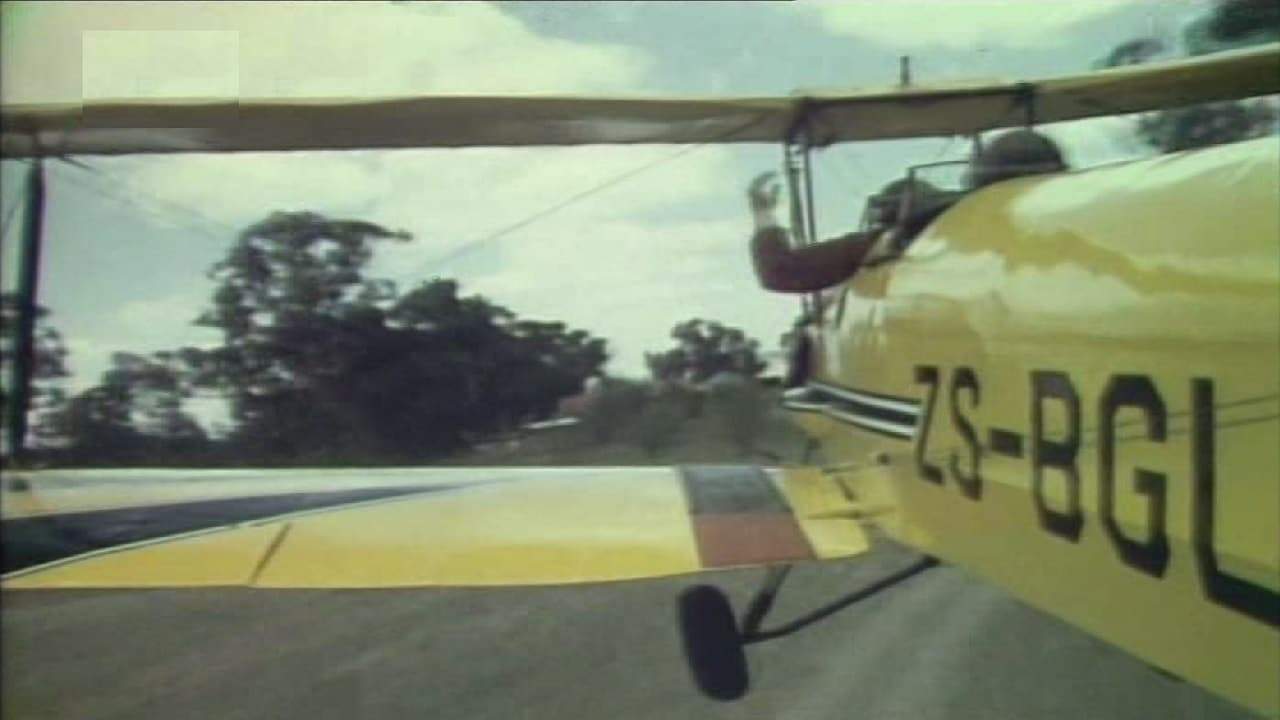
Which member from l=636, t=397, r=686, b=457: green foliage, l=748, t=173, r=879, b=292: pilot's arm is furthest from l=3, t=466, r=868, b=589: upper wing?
l=748, t=173, r=879, b=292: pilot's arm

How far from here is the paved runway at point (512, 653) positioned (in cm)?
197

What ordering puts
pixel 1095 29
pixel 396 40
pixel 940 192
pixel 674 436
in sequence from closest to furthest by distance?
pixel 1095 29, pixel 396 40, pixel 674 436, pixel 940 192

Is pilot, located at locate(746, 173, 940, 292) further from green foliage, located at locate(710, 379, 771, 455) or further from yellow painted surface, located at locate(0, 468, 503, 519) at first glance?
yellow painted surface, located at locate(0, 468, 503, 519)

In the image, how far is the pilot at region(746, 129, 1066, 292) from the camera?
1922mm

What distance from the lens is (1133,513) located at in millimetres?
1716

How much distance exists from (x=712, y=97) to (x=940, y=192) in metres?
0.45

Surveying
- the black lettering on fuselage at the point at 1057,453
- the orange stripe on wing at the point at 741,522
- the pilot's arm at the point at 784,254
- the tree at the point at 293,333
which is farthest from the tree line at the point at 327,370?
the black lettering on fuselage at the point at 1057,453

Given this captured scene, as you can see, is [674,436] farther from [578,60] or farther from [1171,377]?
[1171,377]

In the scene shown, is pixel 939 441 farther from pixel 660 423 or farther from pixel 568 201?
pixel 568 201

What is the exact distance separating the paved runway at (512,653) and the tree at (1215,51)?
66cm

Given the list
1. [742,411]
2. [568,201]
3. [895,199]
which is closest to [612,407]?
[742,411]

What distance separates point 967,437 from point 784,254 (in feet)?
1.46

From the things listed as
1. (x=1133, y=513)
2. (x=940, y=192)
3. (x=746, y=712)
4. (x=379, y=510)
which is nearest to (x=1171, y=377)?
(x=1133, y=513)

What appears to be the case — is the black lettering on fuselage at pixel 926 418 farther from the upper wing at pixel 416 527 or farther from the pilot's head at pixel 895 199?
the pilot's head at pixel 895 199
